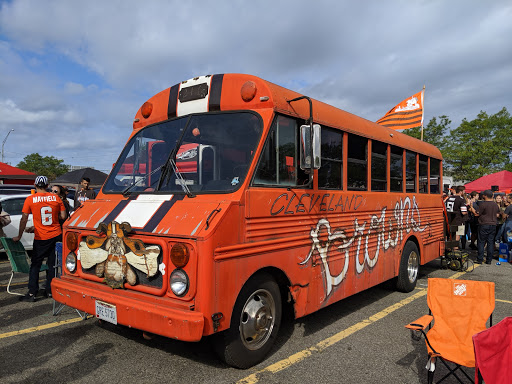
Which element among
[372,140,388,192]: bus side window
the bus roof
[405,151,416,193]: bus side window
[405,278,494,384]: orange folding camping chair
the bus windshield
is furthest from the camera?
[405,151,416,193]: bus side window

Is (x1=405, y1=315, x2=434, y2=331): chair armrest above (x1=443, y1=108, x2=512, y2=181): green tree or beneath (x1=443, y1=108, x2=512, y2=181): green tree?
beneath

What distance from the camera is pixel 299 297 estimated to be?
158 inches

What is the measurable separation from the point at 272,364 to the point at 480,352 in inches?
72.2

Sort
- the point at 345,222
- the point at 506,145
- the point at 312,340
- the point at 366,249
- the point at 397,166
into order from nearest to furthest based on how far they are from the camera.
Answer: the point at 312,340 < the point at 345,222 < the point at 366,249 < the point at 397,166 < the point at 506,145

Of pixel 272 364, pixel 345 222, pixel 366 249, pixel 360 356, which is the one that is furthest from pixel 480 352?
pixel 366 249

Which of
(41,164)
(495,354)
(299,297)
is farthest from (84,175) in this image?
(41,164)

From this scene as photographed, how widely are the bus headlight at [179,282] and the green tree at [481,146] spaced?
105ft

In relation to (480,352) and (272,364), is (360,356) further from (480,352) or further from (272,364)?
(480,352)

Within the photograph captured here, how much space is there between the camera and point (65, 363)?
364 cm

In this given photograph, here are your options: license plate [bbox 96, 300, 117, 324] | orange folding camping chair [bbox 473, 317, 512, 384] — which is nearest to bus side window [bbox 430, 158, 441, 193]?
orange folding camping chair [bbox 473, 317, 512, 384]

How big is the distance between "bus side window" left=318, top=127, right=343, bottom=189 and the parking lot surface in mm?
1766

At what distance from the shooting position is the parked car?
30.5 feet

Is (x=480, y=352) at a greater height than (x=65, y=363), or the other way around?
(x=480, y=352)

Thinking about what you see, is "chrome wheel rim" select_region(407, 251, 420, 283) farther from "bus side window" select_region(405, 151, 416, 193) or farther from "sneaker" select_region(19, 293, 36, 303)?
"sneaker" select_region(19, 293, 36, 303)
